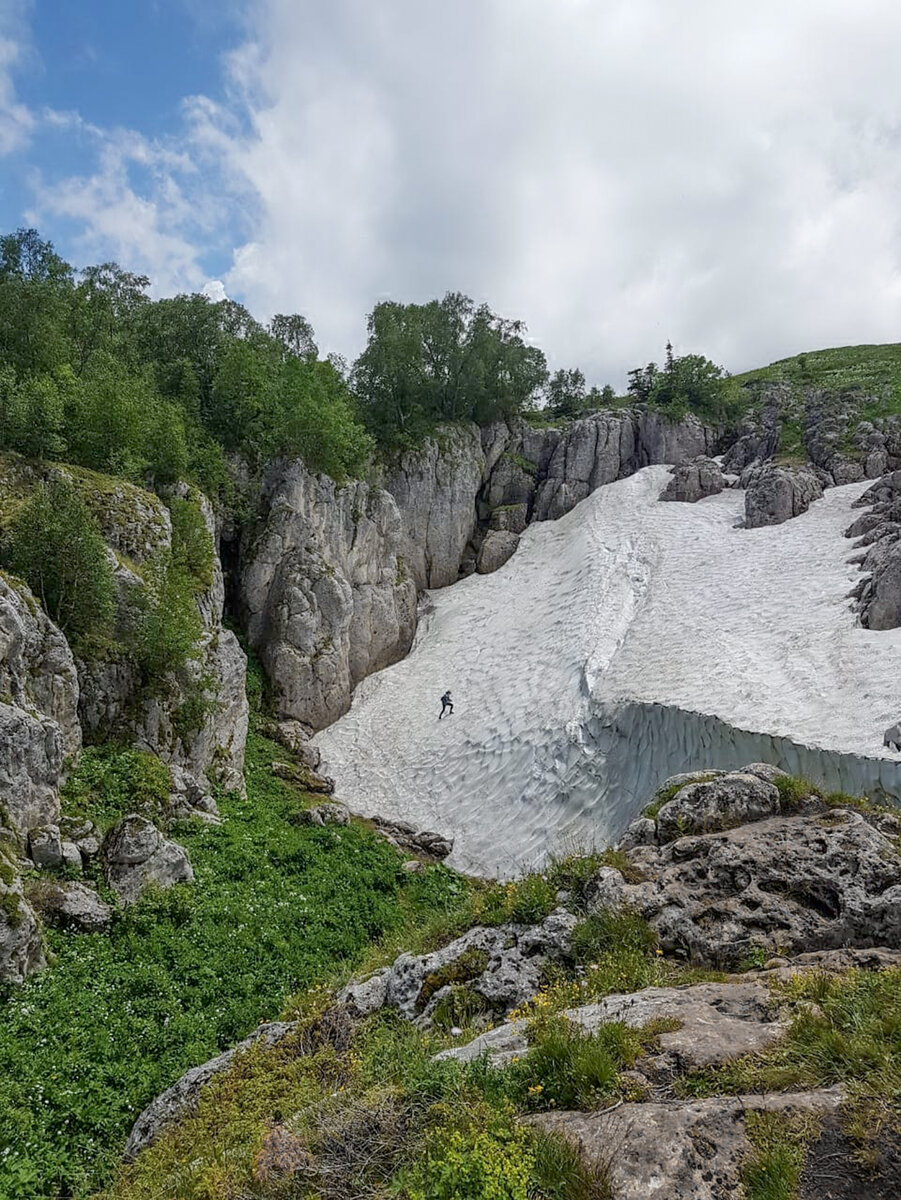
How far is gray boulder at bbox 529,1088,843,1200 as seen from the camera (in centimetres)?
432

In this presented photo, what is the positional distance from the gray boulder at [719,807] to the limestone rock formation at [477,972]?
10.8 feet

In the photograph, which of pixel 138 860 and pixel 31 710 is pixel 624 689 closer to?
pixel 138 860

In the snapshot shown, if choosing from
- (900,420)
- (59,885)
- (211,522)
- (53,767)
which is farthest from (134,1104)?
(900,420)

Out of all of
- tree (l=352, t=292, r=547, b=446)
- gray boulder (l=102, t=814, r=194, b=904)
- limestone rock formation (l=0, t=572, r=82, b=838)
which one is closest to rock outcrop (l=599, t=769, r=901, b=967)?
gray boulder (l=102, t=814, r=194, b=904)

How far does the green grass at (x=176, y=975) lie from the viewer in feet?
29.3

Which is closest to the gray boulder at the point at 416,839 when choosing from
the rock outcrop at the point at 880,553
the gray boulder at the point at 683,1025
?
the gray boulder at the point at 683,1025

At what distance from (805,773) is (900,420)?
4396cm

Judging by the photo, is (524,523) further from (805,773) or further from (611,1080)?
(611,1080)

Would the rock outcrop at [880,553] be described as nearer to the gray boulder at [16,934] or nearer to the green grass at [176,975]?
the green grass at [176,975]

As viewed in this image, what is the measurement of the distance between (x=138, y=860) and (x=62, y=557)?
9451 millimetres

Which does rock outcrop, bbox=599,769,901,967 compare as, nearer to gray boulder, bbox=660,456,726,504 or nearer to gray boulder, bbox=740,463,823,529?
gray boulder, bbox=740,463,823,529

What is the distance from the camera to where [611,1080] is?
531 cm

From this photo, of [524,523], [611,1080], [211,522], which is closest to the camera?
[611,1080]

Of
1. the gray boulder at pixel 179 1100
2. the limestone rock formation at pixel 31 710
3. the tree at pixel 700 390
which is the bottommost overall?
the gray boulder at pixel 179 1100
